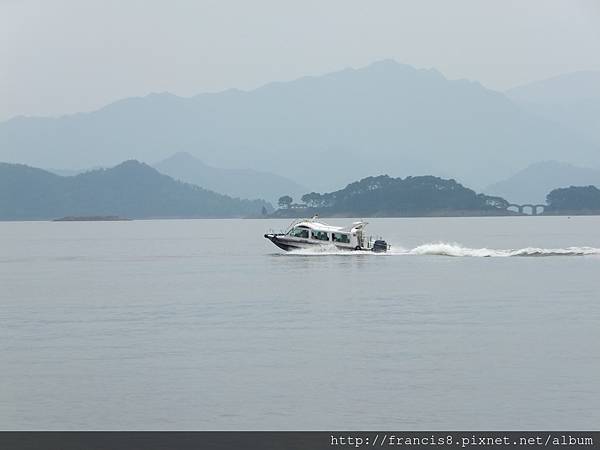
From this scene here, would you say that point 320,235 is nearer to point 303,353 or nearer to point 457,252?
point 457,252

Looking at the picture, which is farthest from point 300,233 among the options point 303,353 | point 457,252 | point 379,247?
point 303,353

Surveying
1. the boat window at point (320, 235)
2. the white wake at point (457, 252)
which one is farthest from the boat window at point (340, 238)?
the white wake at point (457, 252)

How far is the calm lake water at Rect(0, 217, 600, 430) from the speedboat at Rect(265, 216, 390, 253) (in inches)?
A: 1005

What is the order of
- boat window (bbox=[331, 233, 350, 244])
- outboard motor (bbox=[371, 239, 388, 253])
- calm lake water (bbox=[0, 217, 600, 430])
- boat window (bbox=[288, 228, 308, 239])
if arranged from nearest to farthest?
calm lake water (bbox=[0, 217, 600, 430]), boat window (bbox=[331, 233, 350, 244]), boat window (bbox=[288, 228, 308, 239]), outboard motor (bbox=[371, 239, 388, 253])

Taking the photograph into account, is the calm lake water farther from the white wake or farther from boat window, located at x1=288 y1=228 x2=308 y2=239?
boat window, located at x1=288 y1=228 x2=308 y2=239

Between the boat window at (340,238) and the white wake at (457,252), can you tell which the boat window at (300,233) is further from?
the boat window at (340,238)

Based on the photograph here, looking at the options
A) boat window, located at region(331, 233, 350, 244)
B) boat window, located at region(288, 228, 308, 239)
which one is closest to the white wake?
boat window, located at region(331, 233, 350, 244)

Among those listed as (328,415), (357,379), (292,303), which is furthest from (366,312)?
(328,415)

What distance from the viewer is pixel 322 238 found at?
119438 mm

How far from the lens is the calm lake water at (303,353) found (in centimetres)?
3619

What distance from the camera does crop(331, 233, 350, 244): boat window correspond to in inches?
4707

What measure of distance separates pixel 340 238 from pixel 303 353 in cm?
7170

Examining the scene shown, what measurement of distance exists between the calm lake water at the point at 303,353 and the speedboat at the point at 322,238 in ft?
83.8

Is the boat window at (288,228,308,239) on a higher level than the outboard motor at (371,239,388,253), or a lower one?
higher
